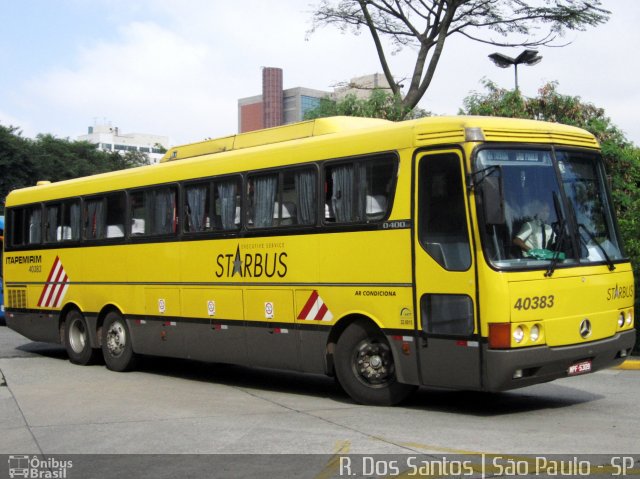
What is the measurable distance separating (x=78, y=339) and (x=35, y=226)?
2.54 m

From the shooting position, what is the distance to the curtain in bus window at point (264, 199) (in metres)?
11.4

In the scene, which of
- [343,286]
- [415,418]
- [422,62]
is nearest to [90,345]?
[343,286]

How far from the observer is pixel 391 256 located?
972 cm

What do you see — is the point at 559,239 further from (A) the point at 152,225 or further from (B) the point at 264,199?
(A) the point at 152,225

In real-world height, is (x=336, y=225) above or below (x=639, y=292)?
above

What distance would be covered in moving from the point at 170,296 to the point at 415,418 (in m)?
5.14

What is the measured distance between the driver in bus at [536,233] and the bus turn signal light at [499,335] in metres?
0.81

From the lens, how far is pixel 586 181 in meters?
9.86

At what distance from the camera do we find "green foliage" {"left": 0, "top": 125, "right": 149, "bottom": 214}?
46.5 m

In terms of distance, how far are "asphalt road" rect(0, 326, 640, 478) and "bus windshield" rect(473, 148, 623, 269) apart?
1.68 meters

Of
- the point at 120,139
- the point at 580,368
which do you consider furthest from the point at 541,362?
the point at 120,139

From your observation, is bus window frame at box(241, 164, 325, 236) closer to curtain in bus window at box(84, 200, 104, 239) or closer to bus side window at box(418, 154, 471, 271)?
bus side window at box(418, 154, 471, 271)

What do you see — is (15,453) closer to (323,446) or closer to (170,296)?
(323,446)

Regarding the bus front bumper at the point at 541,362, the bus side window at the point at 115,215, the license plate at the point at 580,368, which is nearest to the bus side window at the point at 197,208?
the bus side window at the point at 115,215
